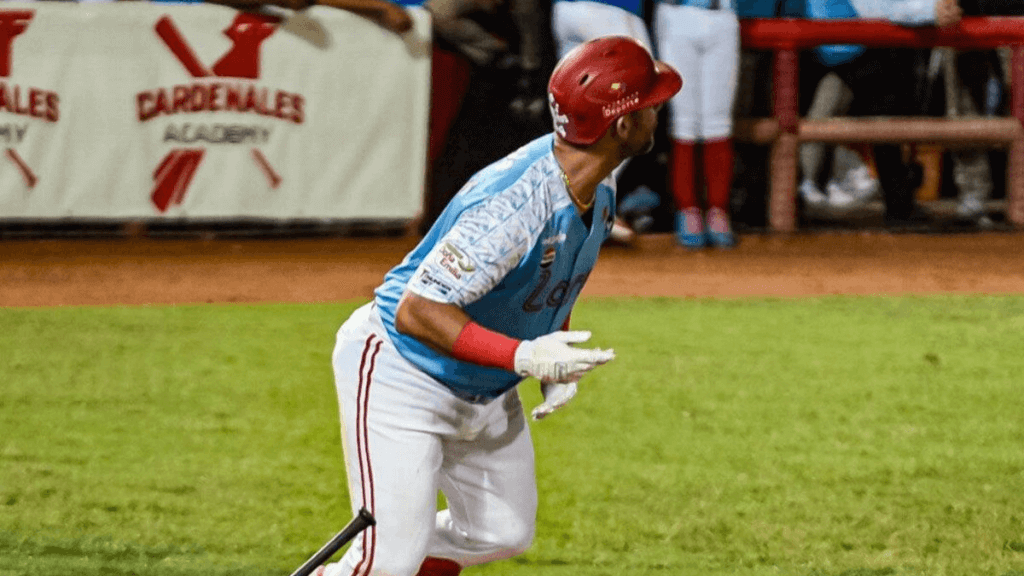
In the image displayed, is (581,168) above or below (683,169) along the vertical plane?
above

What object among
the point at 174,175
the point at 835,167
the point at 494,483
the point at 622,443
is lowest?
the point at 835,167

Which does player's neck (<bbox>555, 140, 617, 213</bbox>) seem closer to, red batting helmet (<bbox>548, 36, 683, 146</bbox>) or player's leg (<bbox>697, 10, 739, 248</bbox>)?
red batting helmet (<bbox>548, 36, 683, 146</bbox>)

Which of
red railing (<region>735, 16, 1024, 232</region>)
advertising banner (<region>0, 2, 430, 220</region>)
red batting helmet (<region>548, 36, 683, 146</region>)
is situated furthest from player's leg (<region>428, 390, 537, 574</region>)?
red railing (<region>735, 16, 1024, 232</region>)

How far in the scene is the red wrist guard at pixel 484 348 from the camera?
142 inches

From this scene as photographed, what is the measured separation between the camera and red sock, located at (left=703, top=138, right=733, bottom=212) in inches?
437

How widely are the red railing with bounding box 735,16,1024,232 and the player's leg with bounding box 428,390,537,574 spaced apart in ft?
25.5

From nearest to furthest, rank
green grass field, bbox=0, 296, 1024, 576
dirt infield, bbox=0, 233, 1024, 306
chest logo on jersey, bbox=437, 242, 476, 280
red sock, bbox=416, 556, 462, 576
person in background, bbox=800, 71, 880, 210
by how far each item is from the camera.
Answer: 1. chest logo on jersey, bbox=437, 242, 476, 280
2. red sock, bbox=416, 556, 462, 576
3. green grass field, bbox=0, 296, 1024, 576
4. dirt infield, bbox=0, 233, 1024, 306
5. person in background, bbox=800, 71, 880, 210

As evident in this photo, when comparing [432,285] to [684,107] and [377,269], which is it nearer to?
[377,269]

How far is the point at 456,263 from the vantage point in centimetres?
368

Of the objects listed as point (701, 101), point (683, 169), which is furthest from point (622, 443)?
point (701, 101)

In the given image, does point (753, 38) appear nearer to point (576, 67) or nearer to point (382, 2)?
point (382, 2)

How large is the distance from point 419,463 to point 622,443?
2837 millimetres

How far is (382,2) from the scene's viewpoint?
10766mm

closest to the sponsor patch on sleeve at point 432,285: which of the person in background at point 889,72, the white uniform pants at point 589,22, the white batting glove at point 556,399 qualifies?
the white batting glove at point 556,399
